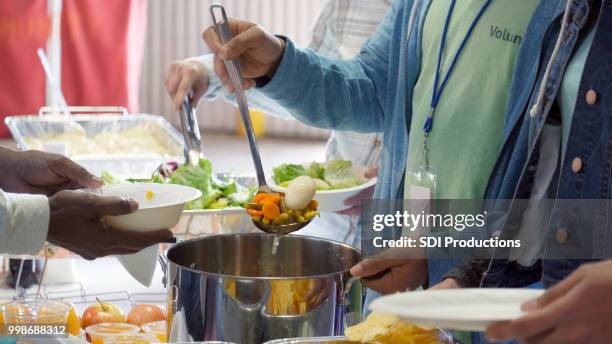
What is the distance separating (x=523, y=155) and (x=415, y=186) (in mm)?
237

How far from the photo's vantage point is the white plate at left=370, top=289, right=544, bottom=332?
2.64ft

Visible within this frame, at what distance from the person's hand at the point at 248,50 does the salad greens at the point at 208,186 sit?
1.65 feet

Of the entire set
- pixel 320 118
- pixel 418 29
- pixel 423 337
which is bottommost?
pixel 423 337

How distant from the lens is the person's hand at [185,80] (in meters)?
1.94

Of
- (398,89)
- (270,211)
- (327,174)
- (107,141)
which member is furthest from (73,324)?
(107,141)

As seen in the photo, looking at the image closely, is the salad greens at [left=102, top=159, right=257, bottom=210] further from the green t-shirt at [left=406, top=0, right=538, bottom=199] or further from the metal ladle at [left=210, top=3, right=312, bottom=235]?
the green t-shirt at [left=406, top=0, right=538, bottom=199]

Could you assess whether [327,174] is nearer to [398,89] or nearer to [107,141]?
[398,89]

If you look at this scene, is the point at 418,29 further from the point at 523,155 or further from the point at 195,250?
the point at 195,250

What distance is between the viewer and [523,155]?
1452 mm

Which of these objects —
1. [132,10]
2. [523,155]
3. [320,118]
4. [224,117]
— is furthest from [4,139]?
[523,155]

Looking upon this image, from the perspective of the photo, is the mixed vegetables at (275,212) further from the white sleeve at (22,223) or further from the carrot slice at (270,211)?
the white sleeve at (22,223)

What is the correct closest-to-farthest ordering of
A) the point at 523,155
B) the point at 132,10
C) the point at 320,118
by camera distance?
the point at 523,155 < the point at 320,118 < the point at 132,10

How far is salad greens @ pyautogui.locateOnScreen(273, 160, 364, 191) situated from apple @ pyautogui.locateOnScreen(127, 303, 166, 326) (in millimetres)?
633

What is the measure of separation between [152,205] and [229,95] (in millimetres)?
609
